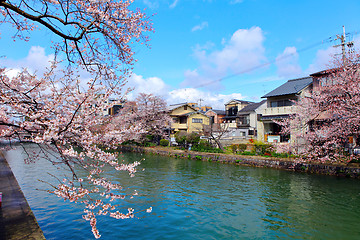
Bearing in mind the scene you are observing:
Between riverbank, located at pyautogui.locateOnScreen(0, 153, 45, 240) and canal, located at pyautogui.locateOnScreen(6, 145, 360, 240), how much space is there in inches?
32.2

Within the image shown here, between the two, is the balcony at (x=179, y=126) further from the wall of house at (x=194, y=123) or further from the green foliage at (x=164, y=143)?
the green foliage at (x=164, y=143)

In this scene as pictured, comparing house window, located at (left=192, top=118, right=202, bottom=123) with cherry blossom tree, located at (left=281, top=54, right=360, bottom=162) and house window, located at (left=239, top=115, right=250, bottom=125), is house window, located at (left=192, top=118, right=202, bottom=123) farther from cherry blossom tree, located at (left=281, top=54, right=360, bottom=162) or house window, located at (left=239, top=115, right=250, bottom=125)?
cherry blossom tree, located at (left=281, top=54, right=360, bottom=162)

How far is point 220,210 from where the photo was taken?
343 inches

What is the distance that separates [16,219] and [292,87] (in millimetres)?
26909

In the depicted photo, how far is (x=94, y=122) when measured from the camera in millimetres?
4520

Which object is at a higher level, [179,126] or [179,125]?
[179,125]

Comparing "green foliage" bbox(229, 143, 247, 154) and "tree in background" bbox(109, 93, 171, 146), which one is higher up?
"tree in background" bbox(109, 93, 171, 146)

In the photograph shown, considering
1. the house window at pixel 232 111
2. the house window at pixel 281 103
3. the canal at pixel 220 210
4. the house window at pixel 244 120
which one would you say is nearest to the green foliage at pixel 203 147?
the house window at pixel 281 103

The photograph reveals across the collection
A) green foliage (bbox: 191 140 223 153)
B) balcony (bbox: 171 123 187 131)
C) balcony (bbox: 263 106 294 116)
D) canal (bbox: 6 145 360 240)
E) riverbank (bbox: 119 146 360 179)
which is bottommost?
canal (bbox: 6 145 360 240)

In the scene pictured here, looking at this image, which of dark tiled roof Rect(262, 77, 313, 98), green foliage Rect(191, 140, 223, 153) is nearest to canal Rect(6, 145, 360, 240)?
green foliage Rect(191, 140, 223, 153)

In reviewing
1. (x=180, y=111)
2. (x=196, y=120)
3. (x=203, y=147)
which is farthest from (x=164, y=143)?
(x=180, y=111)

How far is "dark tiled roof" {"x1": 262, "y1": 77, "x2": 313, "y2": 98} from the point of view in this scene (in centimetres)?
2478

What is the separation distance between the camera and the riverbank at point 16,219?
198 inches

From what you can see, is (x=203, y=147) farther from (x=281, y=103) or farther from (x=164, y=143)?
(x=281, y=103)
